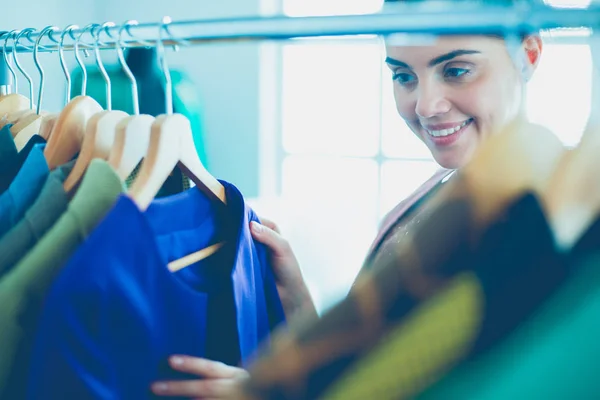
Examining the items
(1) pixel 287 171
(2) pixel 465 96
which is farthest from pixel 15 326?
(1) pixel 287 171

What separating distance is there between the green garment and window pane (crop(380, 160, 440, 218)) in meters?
1.96

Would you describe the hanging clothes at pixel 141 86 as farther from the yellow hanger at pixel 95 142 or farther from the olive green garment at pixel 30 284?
the olive green garment at pixel 30 284

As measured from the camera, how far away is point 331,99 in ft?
Result: 7.80

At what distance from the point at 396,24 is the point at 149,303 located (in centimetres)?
31

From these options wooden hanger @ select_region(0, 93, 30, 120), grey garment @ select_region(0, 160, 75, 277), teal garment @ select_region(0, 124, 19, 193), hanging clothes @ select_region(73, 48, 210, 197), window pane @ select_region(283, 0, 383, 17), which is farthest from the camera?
window pane @ select_region(283, 0, 383, 17)

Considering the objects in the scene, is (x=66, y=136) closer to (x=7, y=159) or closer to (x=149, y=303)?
(x=7, y=159)

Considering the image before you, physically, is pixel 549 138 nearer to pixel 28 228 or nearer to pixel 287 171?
pixel 28 228

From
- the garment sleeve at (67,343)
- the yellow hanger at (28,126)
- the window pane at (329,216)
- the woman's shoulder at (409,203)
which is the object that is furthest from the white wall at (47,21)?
the garment sleeve at (67,343)

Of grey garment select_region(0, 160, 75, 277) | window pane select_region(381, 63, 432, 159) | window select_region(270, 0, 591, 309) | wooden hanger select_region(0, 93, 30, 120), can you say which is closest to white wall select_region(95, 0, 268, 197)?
window select_region(270, 0, 591, 309)

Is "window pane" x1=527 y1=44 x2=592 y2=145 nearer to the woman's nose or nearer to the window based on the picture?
the woman's nose

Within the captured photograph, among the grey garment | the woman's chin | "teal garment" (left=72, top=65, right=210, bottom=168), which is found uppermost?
"teal garment" (left=72, top=65, right=210, bottom=168)

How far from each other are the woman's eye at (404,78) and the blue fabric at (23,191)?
19.7 inches

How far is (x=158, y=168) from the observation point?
578 mm

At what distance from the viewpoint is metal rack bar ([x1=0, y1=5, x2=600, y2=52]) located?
397 millimetres
